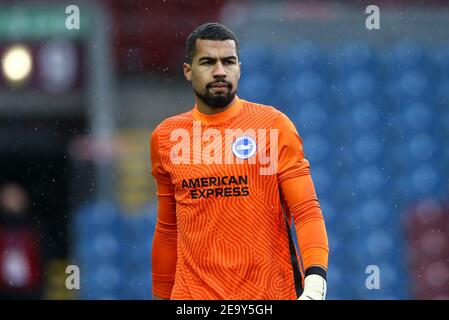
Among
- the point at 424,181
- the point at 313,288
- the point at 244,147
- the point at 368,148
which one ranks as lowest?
the point at 313,288

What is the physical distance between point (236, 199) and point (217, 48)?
2.15 ft

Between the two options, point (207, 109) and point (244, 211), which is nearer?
point (244, 211)

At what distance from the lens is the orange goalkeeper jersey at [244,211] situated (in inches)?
223

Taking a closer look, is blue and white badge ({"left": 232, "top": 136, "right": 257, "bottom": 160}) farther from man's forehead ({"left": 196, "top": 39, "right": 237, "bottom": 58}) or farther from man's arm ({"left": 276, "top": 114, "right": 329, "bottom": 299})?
man's forehead ({"left": 196, "top": 39, "right": 237, "bottom": 58})

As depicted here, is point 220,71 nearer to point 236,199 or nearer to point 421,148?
point 236,199

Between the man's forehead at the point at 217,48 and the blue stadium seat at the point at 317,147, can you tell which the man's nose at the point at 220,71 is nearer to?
the man's forehead at the point at 217,48

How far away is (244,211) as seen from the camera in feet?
18.7

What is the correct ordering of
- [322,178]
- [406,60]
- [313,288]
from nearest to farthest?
1. [313,288]
2. [322,178]
3. [406,60]

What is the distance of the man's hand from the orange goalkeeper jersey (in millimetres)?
68

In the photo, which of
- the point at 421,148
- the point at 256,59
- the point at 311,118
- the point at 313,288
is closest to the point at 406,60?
the point at 421,148

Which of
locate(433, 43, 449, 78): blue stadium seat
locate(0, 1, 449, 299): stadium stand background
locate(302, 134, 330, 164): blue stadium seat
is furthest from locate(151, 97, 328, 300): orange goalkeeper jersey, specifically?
locate(433, 43, 449, 78): blue stadium seat

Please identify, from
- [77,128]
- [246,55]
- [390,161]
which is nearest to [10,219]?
[77,128]

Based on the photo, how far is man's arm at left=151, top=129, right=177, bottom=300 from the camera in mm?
5988

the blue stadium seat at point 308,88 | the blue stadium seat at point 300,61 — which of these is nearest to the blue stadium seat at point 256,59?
the blue stadium seat at point 300,61
